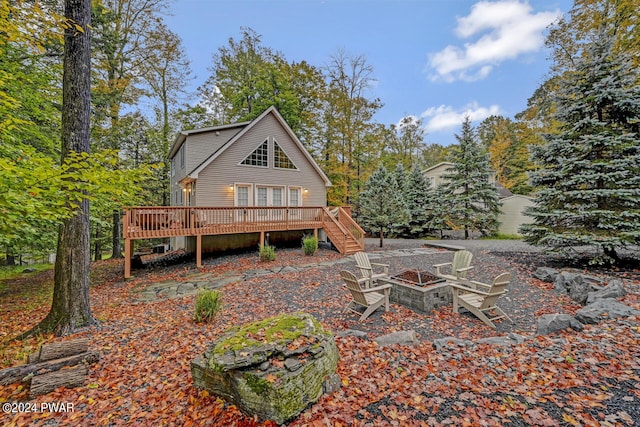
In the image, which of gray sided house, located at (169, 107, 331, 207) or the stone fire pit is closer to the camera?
the stone fire pit

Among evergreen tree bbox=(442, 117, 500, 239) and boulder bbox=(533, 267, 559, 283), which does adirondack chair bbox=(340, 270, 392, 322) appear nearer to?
boulder bbox=(533, 267, 559, 283)

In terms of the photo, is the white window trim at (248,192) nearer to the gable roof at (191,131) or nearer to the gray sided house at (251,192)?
the gray sided house at (251,192)

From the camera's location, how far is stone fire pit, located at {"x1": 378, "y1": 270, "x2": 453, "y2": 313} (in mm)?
5371

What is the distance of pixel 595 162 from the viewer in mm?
7215

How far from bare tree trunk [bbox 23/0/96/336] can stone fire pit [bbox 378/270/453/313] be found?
5967 mm

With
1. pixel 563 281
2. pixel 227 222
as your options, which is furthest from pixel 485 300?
pixel 227 222

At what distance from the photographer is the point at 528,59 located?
16094 mm

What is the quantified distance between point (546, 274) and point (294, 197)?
35.7 ft

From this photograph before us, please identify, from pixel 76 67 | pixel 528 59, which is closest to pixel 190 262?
pixel 76 67

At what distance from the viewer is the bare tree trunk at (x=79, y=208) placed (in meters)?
4.45

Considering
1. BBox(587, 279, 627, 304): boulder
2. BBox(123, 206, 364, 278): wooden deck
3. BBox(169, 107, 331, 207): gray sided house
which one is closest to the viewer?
BBox(587, 279, 627, 304): boulder

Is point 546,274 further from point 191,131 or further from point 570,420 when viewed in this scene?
point 191,131

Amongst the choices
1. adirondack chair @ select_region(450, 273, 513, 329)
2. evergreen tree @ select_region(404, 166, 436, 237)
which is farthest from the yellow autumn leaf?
evergreen tree @ select_region(404, 166, 436, 237)

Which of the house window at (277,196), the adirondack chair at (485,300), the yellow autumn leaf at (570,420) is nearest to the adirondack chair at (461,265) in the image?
the adirondack chair at (485,300)
